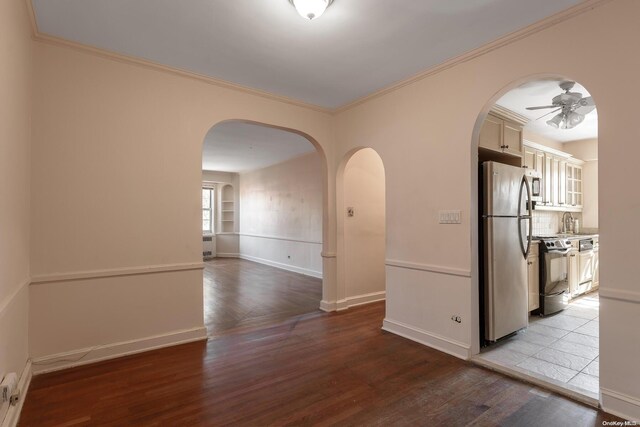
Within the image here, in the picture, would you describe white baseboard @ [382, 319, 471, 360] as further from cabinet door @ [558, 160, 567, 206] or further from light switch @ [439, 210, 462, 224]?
cabinet door @ [558, 160, 567, 206]

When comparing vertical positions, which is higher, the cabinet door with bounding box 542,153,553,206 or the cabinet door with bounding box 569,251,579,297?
the cabinet door with bounding box 542,153,553,206

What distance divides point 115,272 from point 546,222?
6.26 m

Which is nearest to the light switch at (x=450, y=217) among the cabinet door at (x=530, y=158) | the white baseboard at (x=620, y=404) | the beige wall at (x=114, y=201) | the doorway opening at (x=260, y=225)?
the white baseboard at (x=620, y=404)

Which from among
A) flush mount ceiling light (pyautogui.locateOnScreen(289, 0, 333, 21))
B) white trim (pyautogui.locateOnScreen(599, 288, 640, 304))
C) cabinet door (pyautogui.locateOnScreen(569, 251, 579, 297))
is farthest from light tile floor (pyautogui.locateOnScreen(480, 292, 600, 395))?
flush mount ceiling light (pyautogui.locateOnScreen(289, 0, 333, 21))

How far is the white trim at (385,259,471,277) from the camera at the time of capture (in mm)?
2928

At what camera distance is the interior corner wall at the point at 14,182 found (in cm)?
172

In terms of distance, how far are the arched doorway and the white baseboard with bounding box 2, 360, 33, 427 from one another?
3183 millimetres

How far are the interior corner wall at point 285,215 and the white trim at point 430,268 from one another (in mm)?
3282

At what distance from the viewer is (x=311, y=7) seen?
213cm

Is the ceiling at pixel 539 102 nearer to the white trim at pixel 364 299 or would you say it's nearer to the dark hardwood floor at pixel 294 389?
the dark hardwood floor at pixel 294 389

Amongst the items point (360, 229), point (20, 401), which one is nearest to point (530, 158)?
point (360, 229)

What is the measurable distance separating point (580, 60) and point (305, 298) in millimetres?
4319

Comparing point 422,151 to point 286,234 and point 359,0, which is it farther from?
point 286,234

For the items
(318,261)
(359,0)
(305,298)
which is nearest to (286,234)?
(318,261)
